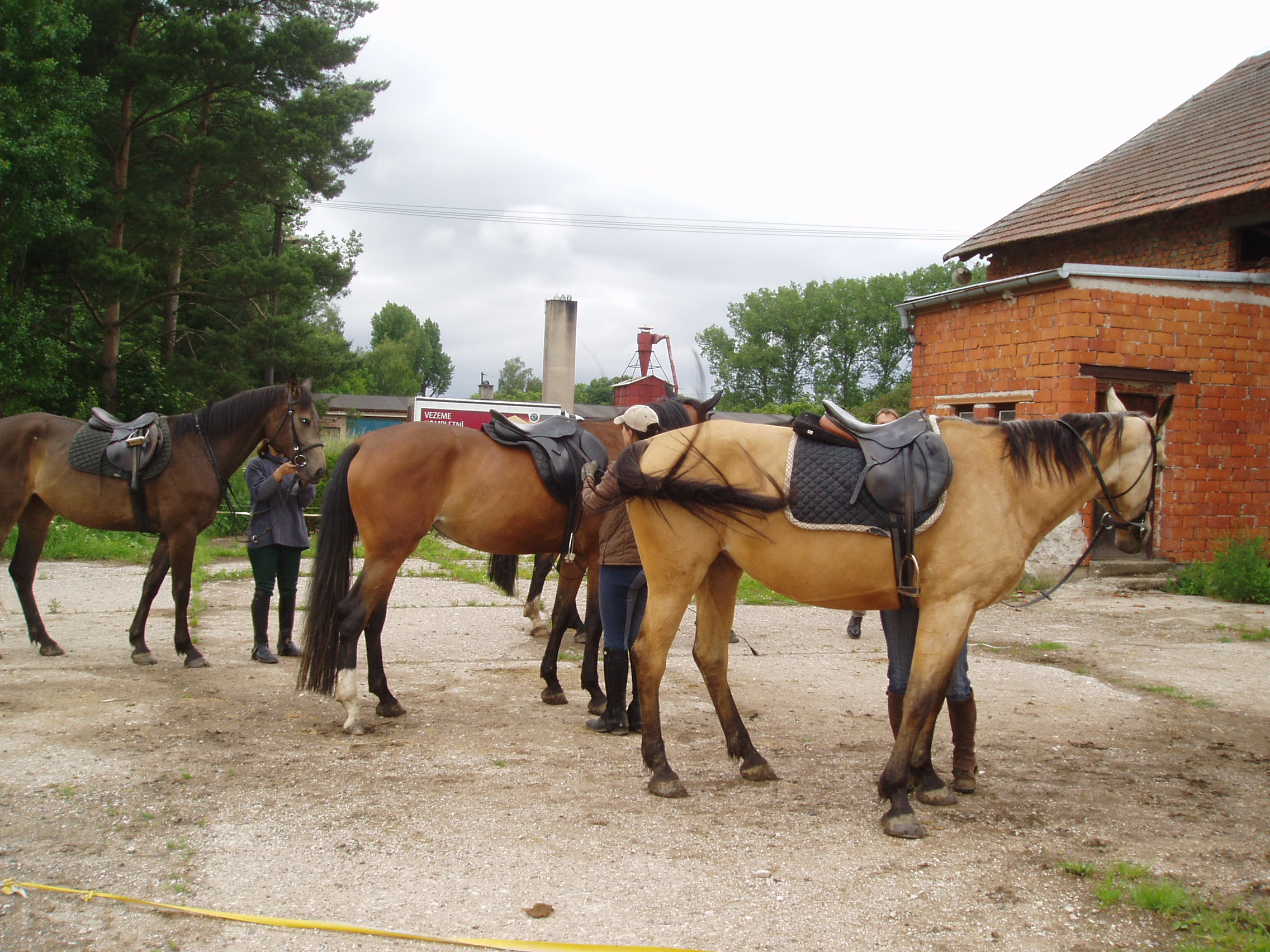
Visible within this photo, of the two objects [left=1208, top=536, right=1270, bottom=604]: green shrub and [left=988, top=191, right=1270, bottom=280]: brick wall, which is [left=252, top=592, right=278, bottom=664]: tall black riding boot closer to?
[left=1208, top=536, right=1270, bottom=604]: green shrub

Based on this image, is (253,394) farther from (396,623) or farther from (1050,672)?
(1050,672)

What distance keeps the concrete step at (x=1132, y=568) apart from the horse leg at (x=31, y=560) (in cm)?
1146

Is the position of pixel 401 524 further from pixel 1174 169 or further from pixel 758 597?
→ pixel 1174 169

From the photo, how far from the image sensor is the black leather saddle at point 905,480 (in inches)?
149

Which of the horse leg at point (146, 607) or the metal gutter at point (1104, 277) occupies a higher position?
the metal gutter at point (1104, 277)

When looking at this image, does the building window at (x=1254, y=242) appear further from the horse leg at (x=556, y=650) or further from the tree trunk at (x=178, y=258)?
the tree trunk at (x=178, y=258)

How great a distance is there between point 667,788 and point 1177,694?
4386mm

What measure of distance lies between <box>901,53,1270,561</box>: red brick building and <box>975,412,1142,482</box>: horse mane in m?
7.33

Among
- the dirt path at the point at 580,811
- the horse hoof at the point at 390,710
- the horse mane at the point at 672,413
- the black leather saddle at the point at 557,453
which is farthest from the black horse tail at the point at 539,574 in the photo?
the horse mane at the point at 672,413

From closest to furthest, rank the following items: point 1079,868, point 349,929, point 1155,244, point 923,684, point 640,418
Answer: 1. point 349,929
2. point 1079,868
3. point 923,684
4. point 640,418
5. point 1155,244

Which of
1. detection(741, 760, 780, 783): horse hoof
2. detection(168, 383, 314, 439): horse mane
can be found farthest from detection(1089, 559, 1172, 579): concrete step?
detection(168, 383, 314, 439): horse mane

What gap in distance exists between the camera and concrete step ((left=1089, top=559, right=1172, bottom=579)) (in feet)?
37.2

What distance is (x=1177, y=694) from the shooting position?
6281mm

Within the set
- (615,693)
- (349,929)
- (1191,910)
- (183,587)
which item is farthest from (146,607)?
(1191,910)
